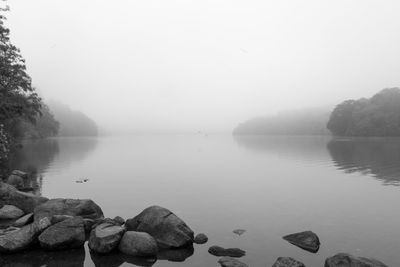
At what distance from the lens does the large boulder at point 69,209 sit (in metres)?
21.1

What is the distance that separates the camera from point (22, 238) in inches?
663

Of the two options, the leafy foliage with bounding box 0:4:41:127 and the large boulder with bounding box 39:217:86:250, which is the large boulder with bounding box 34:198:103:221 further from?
the leafy foliage with bounding box 0:4:41:127

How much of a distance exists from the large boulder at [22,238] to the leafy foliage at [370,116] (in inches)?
6490

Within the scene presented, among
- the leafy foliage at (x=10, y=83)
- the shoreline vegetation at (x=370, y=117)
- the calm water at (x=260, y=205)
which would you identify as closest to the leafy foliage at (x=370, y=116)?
the shoreline vegetation at (x=370, y=117)

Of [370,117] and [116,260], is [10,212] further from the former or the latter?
[370,117]

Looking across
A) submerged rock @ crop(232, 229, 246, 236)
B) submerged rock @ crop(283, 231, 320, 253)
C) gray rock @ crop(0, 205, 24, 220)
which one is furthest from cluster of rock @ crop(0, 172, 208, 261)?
submerged rock @ crop(283, 231, 320, 253)

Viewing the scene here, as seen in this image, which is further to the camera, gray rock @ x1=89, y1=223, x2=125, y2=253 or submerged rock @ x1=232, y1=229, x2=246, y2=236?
submerged rock @ x1=232, y1=229, x2=246, y2=236

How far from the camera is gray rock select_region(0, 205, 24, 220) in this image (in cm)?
2252

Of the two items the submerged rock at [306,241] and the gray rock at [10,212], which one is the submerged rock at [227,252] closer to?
the submerged rock at [306,241]

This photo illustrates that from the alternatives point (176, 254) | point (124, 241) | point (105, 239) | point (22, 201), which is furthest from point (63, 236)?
point (22, 201)

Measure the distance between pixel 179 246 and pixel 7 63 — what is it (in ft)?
144

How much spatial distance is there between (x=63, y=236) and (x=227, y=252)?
369 inches

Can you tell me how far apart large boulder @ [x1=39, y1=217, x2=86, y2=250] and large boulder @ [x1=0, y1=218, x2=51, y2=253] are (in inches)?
23.7

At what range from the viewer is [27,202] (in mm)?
24828
